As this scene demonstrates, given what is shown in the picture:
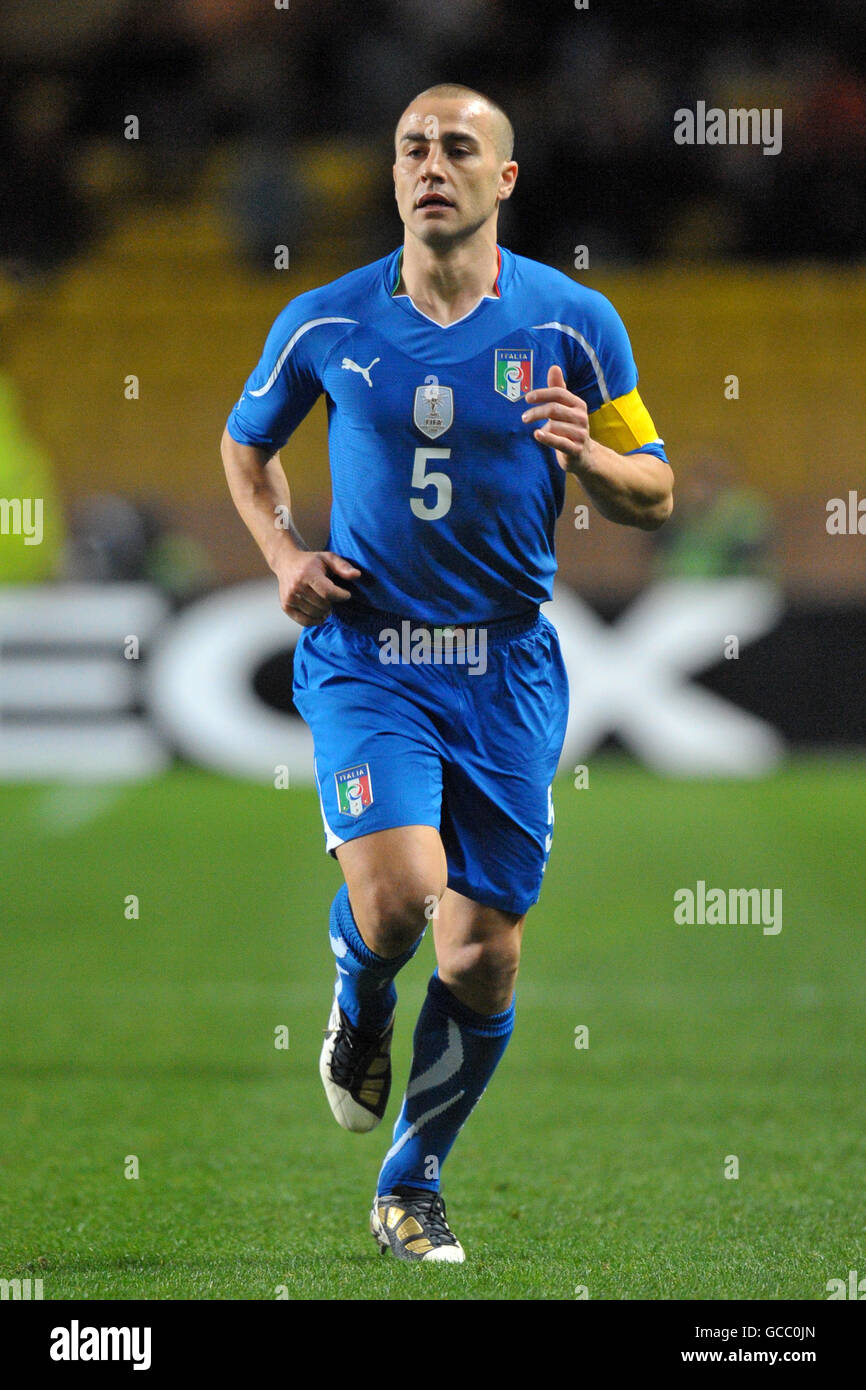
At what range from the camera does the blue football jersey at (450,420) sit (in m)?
3.94

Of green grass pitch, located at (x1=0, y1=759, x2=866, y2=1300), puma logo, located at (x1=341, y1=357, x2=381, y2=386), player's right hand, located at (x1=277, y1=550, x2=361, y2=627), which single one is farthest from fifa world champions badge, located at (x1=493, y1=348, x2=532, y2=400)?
green grass pitch, located at (x1=0, y1=759, x2=866, y2=1300)

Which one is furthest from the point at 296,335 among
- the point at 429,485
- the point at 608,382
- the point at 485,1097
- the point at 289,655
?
the point at 289,655

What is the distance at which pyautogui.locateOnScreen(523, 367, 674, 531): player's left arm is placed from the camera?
3643mm

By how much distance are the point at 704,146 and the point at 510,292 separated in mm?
15833

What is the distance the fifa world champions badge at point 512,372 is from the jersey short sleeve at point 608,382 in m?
0.13

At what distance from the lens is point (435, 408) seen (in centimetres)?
393

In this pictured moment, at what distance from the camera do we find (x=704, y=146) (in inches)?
744

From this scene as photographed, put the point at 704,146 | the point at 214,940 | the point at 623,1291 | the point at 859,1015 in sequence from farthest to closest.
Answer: the point at 704,146 → the point at 214,940 → the point at 859,1015 → the point at 623,1291

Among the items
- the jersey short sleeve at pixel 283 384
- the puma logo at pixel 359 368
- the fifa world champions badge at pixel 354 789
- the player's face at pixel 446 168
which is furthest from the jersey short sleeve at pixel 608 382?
the fifa world champions badge at pixel 354 789

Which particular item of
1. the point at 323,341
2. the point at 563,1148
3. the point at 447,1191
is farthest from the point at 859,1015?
the point at 323,341

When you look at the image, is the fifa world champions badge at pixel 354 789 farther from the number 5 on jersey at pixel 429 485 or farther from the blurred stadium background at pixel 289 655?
the blurred stadium background at pixel 289 655

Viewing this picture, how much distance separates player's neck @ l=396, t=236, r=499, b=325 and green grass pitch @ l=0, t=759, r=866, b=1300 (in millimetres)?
2071
